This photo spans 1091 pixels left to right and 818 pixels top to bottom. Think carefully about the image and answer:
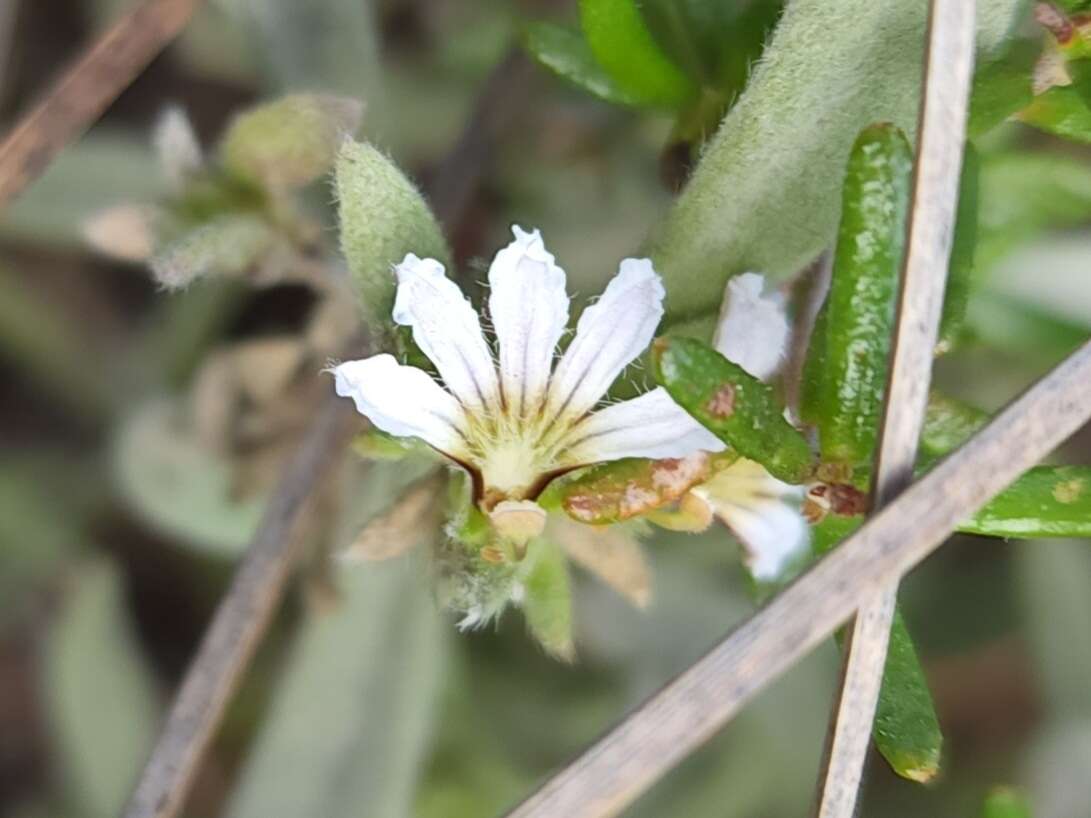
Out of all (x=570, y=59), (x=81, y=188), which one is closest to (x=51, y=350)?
(x=81, y=188)

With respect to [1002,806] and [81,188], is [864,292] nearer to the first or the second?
[1002,806]

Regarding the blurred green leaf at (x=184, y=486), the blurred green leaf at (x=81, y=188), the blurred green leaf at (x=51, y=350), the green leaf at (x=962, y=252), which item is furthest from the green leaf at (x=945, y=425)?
the blurred green leaf at (x=51, y=350)

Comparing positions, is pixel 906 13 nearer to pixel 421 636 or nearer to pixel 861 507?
pixel 861 507

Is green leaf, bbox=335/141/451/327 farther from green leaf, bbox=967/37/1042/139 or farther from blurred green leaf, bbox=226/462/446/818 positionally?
blurred green leaf, bbox=226/462/446/818

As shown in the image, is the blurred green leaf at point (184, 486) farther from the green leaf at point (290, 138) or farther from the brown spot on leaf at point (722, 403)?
the brown spot on leaf at point (722, 403)

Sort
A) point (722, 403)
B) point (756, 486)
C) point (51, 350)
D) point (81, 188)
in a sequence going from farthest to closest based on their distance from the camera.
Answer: point (51, 350) < point (81, 188) < point (756, 486) < point (722, 403)

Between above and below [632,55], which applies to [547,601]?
below
